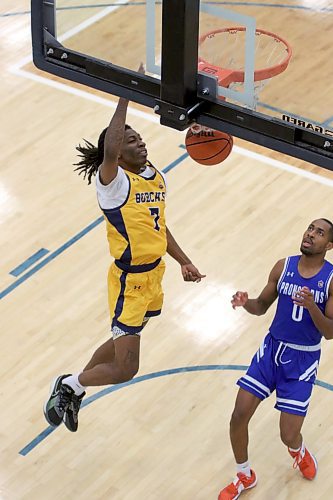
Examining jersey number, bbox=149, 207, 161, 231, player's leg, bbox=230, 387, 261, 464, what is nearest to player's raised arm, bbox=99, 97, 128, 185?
jersey number, bbox=149, 207, 161, 231

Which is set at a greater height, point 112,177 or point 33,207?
point 112,177

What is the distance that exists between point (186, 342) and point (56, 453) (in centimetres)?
130

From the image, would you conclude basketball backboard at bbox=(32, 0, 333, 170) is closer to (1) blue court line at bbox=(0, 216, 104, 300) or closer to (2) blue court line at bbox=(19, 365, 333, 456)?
(2) blue court line at bbox=(19, 365, 333, 456)

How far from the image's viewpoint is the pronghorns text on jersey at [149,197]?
21.7 feet

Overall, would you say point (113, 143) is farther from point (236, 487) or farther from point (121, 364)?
point (236, 487)

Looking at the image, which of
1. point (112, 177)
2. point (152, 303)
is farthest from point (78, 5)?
point (152, 303)

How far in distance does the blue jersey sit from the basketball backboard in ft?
4.05

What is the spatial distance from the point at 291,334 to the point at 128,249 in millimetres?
1011

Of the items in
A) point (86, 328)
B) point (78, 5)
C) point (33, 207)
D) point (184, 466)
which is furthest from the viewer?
point (33, 207)

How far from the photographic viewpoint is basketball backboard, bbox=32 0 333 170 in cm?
527

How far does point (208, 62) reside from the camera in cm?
549

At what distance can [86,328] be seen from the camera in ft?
27.8

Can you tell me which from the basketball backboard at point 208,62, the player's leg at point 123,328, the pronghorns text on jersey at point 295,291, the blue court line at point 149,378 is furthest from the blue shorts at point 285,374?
the basketball backboard at point 208,62

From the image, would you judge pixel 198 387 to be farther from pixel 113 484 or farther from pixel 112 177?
pixel 112 177
